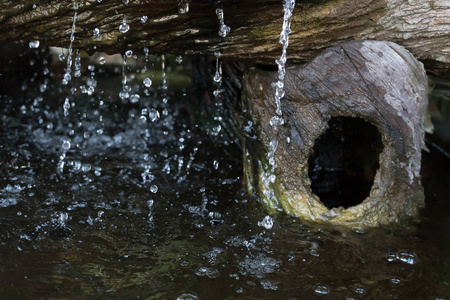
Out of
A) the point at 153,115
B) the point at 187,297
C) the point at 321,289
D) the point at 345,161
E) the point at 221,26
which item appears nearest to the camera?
the point at 187,297

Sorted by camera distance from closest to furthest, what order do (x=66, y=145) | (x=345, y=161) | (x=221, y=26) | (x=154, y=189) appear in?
1. (x=221, y=26)
2. (x=154, y=189)
3. (x=345, y=161)
4. (x=66, y=145)

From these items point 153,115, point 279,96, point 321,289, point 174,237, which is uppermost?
point 153,115

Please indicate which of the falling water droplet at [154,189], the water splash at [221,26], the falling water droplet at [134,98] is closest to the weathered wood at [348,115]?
the water splash at [221,26]

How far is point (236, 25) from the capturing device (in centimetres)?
313

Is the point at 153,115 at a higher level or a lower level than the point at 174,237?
higher

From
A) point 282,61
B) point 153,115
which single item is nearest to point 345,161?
point 282,61

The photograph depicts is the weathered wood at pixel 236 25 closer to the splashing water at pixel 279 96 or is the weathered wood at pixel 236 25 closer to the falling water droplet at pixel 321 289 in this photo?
the splashing water at pixel 279 96

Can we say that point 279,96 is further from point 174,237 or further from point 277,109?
point 174,237

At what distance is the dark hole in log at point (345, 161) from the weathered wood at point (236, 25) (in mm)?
1081

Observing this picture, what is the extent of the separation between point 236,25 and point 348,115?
3.03 ft

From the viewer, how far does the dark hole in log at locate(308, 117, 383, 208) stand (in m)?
4.16

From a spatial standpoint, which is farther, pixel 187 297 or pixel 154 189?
pixel 154 189

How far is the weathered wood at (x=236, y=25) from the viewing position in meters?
3.00

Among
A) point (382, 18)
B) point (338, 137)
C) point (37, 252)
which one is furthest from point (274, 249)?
point (338, 137)
